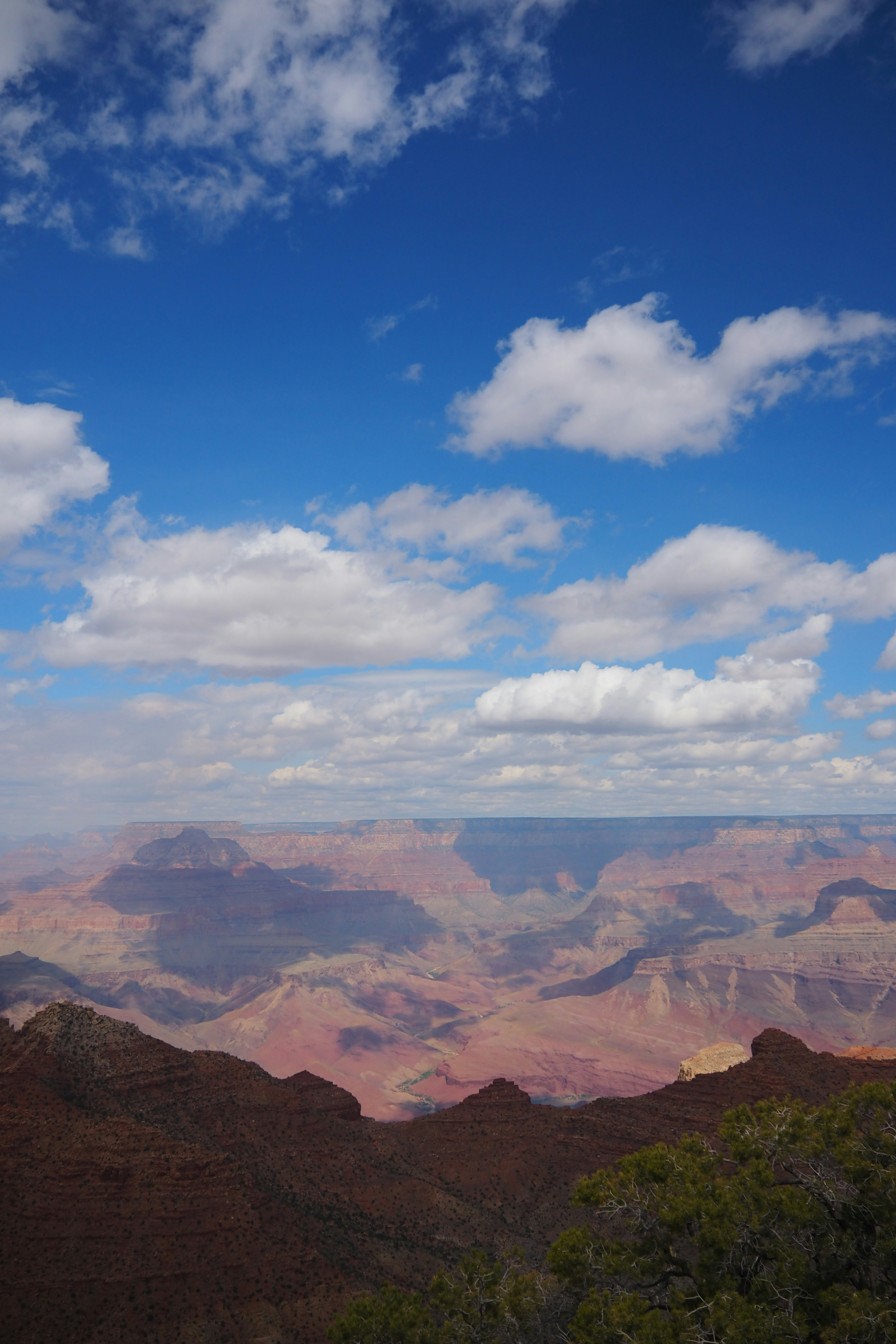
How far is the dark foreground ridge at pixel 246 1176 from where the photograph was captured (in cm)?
3769

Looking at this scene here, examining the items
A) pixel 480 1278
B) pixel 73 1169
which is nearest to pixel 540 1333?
pixel 480 1278

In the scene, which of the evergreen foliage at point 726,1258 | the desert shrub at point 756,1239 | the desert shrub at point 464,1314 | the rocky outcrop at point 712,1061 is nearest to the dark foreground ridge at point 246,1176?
the rocky outcrop at point 712,1061

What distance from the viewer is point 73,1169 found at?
43.8 meters

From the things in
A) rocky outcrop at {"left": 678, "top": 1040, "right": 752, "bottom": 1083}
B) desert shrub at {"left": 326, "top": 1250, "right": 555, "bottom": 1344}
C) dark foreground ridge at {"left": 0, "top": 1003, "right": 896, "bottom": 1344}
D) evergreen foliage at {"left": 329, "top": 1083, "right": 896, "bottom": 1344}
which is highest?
evergreen foliage at {"left": 329, "top": 1083, "right": 896, "bottom": 1344}

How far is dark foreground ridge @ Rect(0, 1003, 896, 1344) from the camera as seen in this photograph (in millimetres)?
37688

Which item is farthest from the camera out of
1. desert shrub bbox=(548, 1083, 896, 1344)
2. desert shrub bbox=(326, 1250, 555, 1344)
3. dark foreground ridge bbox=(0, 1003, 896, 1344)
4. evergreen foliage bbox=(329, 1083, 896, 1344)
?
dark foreground ridge bbox=(0, 1003, 896, 1344)

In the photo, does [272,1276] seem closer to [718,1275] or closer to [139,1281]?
[139,1281]

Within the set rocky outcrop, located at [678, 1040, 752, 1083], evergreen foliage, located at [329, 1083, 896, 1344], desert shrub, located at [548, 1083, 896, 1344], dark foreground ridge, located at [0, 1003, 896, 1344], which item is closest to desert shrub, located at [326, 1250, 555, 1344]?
evergreen foliage, located at [329, 1083, 896, 1344]

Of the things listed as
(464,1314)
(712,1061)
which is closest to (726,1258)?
(464,1314)

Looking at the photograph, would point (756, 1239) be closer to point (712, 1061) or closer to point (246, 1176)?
point (246, 1176)

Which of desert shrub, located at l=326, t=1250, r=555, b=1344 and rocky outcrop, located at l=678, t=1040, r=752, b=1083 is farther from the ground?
desert shrub, located at l=326, t=1250, r=555, b=1344

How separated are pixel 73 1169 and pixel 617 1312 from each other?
37.5 m

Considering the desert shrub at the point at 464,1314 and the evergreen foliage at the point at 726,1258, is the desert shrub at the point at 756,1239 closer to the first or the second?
the evergreen foliage at the point at 726,1258

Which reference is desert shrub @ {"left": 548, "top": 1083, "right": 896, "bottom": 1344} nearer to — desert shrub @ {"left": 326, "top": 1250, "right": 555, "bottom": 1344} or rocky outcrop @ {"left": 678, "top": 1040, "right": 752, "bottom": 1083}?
desert shrub @ {"left": 326, "top": 1250, "right": 555, "bottom": 1344}
